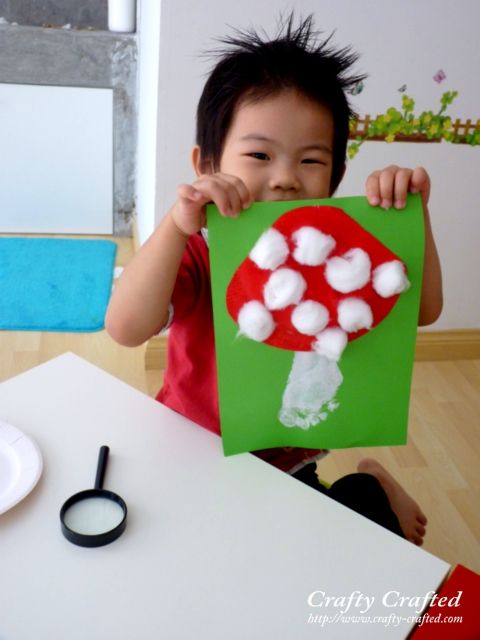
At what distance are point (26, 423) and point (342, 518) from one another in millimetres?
356

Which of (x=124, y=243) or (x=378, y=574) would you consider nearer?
(x=378, y=574)

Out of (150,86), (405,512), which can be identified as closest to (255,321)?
(405,512)

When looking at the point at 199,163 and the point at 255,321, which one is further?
the point at 199,163

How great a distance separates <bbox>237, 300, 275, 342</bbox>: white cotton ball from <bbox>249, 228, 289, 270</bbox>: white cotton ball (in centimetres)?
4

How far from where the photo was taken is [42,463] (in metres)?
0.66

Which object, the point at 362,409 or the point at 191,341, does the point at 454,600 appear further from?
the point at 191,341

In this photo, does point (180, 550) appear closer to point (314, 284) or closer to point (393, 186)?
point (314, 284)

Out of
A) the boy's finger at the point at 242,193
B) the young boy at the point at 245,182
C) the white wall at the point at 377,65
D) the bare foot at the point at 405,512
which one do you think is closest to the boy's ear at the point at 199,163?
the young boy at the point at 245,182

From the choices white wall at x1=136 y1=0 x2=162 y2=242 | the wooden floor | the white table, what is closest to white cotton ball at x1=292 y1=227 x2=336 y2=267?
the white table

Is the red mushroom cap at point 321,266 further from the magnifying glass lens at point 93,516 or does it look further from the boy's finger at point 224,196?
the magnifying glass lens at point 93,516

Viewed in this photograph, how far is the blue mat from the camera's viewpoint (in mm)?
2107

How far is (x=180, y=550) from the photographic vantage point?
59cm

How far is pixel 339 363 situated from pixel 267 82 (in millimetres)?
361

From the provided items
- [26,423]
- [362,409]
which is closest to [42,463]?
[26,423]
